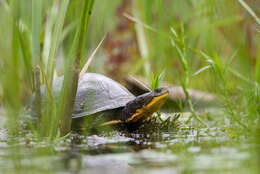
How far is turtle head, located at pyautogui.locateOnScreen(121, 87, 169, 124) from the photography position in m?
2.51

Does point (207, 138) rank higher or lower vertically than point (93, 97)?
lower

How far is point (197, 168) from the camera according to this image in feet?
4.64

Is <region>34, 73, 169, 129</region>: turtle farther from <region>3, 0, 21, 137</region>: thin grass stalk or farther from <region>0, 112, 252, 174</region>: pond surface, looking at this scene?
<region>3, 0, 21, 137</region>: thin grass stalk

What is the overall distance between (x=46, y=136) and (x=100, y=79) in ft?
2.94

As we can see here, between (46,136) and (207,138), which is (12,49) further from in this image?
(207,138)

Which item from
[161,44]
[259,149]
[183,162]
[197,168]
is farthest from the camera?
[161,44]

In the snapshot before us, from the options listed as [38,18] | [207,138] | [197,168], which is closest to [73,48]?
→ [38,18]

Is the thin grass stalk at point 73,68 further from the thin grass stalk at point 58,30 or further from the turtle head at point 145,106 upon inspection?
the turtle head at point 145,106

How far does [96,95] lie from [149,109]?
545 mm

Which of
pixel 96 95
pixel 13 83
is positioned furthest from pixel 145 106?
pixel 13 83

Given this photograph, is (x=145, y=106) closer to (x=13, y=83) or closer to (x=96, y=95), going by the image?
(x=96, y=95)

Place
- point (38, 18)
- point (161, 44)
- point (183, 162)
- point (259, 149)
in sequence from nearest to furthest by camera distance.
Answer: point (183, 162) → point (259, 149) → point (38, 18) → point (161, 44)

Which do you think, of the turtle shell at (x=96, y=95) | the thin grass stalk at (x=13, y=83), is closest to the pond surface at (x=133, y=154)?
the thin grass stalk at (x=13, y=83)

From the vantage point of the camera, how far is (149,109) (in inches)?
101
